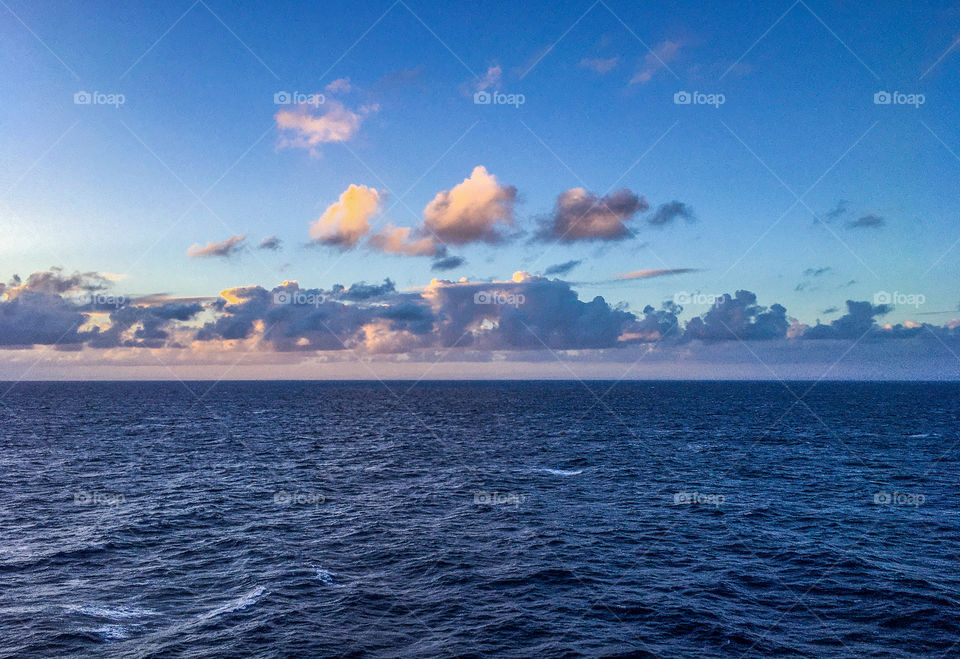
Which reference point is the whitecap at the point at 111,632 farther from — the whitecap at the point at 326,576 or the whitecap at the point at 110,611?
the whitecap at the point at 326,576

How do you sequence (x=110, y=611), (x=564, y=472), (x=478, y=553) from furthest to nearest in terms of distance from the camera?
(x=564, y=472)
(x=478, y=553)
(x=110, y=611)

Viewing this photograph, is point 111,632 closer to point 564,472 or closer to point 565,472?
point 564,472

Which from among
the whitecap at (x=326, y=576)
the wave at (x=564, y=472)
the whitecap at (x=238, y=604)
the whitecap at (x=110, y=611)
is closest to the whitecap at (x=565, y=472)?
the wave at (x=564, y=472)

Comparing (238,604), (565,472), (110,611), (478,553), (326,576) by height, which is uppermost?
(110,611)

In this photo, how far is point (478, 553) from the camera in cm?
3759

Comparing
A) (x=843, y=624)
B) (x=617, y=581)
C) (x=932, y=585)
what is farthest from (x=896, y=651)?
(x=617, y=581)

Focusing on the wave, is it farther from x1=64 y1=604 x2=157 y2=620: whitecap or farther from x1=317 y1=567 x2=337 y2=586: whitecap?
x1=64 y1=604 x2=157 y2=620: whitecap

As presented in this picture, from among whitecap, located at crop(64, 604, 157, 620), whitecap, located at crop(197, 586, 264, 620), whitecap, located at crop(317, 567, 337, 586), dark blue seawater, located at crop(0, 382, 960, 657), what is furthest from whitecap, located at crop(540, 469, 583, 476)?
whitecap, located at crop(64, 604, 157, 620)

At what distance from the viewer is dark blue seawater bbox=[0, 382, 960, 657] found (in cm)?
2622

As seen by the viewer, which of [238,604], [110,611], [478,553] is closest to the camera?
[110,611]

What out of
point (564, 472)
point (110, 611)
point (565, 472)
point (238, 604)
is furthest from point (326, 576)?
point (565, 472)

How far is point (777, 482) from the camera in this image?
198ft

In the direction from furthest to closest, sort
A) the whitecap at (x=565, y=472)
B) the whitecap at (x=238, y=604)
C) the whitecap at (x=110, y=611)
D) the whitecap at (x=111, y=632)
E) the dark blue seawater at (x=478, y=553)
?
1. the whitecap at (x=565, y=472)
2. the whitecap at (x=238, y=604)
3. the whitecap at (x=110, y=611)
4. the dark blue seawater at (x=478, y=553)
5. the whitecap at (x=111, y=632)

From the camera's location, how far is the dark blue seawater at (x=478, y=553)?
26219 mm
